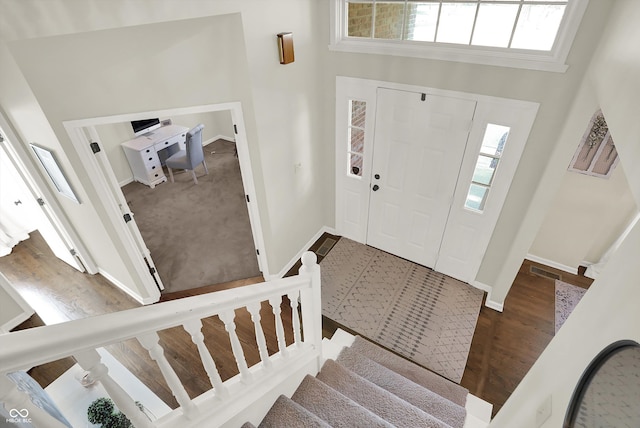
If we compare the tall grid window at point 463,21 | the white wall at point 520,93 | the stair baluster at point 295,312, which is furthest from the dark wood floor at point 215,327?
the tall grid window at point 463,21

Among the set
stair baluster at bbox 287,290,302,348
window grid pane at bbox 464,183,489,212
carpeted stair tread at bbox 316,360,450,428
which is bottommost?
→ carpeted stair tread at bbox 316,360,450,428

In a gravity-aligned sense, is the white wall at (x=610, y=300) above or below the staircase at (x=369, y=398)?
above

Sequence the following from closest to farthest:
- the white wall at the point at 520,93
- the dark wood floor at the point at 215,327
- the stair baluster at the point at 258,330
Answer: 1. the stair baluster at the point at 258,330
2. the white wall at the point at 520,93
3. the dark wood floor at the point at 215,327

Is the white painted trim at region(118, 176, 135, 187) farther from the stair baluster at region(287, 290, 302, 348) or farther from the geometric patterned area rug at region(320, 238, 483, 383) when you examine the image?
the stair baluster at region(287, 290, 302, 348)

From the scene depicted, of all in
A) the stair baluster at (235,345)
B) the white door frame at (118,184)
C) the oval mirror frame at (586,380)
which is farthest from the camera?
the white door frame at (118,184)

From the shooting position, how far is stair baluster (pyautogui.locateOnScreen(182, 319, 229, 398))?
4.00 ft

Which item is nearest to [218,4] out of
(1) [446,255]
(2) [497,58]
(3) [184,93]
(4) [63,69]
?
(3) [184,93]

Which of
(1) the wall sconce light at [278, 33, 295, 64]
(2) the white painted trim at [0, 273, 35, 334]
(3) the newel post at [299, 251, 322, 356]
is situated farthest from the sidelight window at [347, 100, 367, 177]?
(2) the white painted trim at [0, 273, 35, 334]

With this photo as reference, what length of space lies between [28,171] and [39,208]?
55 centimetres

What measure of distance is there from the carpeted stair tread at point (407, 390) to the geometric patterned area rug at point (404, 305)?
53 cm

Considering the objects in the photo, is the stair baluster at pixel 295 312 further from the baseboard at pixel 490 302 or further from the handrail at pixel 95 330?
the baseboard at pixel 490 302

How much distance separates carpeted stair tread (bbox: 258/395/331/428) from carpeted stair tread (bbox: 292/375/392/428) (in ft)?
0.54

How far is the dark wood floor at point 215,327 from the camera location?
109 inches

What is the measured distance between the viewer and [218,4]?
212 cm
